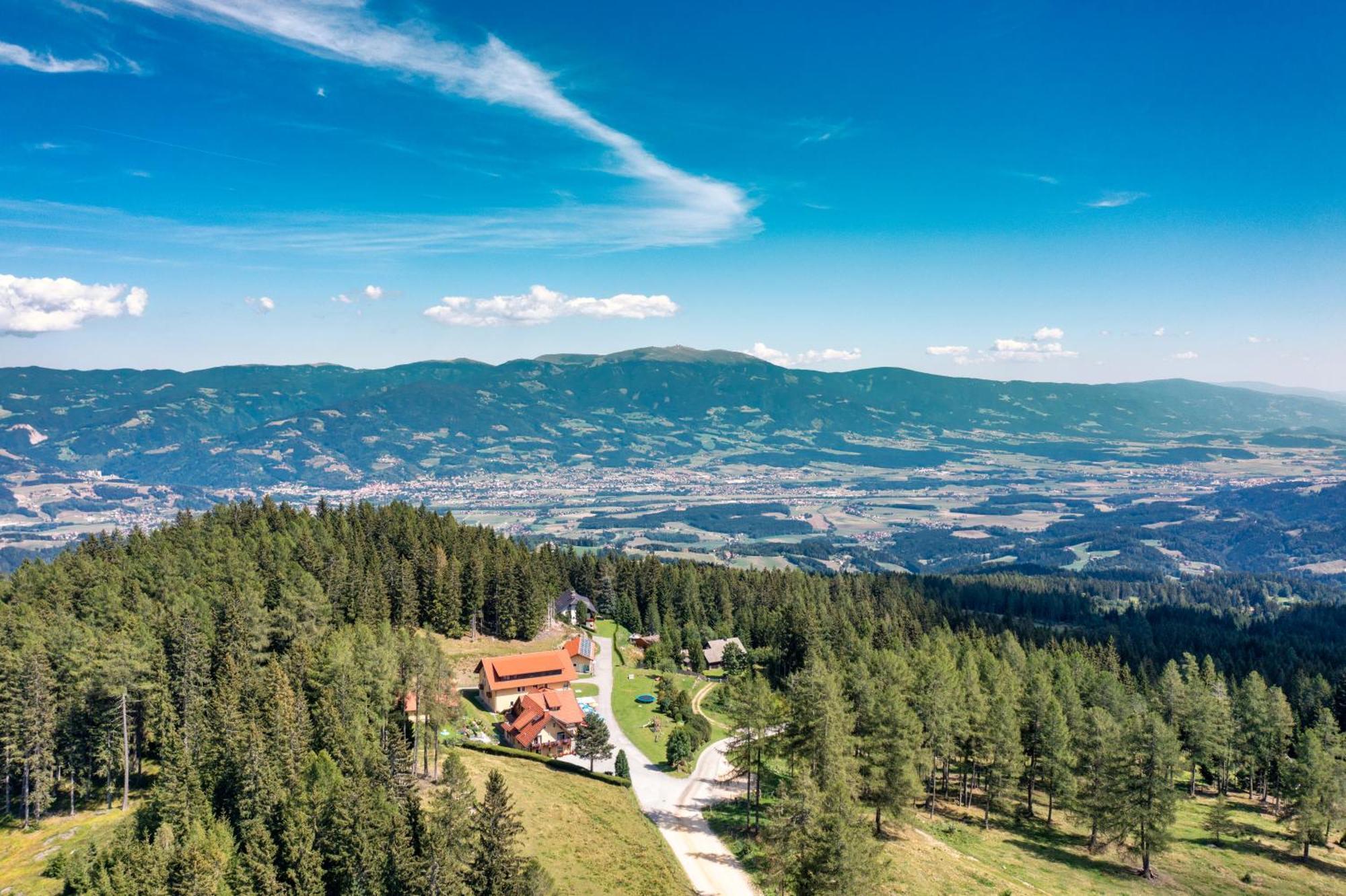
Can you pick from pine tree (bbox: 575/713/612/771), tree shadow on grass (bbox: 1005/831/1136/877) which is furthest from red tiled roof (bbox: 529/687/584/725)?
tree shadow on grass (bbox: 1005/831/1136/877)

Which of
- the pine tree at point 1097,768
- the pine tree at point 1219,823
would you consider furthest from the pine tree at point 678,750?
the pine tree at point 1219,823

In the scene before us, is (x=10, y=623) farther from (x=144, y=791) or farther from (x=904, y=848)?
(x=904, y=848)

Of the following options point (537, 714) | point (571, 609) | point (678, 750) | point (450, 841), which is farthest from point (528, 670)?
point (450, 841)

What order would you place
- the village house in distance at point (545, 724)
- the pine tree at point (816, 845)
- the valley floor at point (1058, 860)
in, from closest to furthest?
the pine tree at point (816, 845), the valley floor at point (1058, 860), the village house in distance at point (545, 724)

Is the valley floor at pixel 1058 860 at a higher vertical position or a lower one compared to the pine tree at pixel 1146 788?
lower

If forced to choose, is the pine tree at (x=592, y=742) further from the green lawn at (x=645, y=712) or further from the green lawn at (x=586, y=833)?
the green lawn at (x=645, y=712)

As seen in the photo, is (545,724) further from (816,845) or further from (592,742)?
(816,845)

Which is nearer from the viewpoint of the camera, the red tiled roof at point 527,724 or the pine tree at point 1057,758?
the pine tree at point 1057,758
